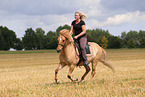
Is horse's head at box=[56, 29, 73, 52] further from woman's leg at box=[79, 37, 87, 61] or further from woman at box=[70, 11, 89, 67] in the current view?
woman's leg at box=[79, 37, 87, 61]

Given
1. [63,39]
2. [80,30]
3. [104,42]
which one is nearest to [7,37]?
[104,42]

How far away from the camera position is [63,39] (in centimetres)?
788

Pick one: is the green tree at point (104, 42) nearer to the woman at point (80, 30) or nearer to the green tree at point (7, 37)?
the green tree at point (7, 37)

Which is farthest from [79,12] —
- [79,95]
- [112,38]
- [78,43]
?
[112,38]

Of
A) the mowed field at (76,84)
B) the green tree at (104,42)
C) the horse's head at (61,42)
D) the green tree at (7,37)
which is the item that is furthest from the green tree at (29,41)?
the horse's head at (61,42)

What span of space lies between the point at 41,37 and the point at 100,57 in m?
104

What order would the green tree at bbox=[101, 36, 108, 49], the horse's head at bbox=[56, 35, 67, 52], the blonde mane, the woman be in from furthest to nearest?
the green tree at bbox=[101, 36, 108, 49] → the woman → the blonde mane → the horse's head at bbox=[56, 35, 67, 52]

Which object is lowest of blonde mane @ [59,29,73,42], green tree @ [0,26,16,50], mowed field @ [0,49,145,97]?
mowed field @ [0,49,145,97]

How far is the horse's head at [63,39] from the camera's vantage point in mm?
7699

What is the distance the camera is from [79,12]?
8773mm

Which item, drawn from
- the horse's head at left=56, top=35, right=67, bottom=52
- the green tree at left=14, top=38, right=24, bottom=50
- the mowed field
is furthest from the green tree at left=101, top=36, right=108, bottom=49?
the horse's head at left=56, top=35, right=67, bottom=52

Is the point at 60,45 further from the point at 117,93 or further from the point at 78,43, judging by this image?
the point at 117,93

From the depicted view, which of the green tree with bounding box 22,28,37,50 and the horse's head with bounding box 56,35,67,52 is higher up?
the green tree with bounding box 22,28,37,50

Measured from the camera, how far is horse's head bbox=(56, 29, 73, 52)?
770 cm
